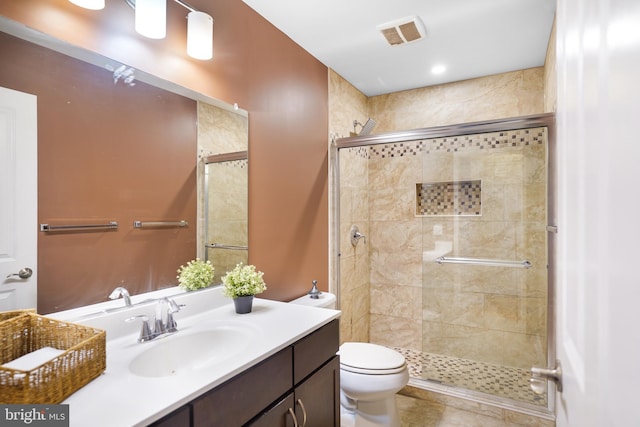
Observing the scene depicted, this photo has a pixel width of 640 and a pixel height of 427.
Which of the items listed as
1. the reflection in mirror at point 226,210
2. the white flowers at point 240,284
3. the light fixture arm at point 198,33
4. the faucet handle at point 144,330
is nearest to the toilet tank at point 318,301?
the reflection in mirror at point 226,210

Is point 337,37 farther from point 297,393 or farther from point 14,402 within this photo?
point 14,402

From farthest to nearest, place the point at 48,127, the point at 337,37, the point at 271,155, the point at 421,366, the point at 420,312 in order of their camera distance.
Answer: the point at 420,312
the point at 421,366
the point at 337,37
the point at 271,155
the point at 48,127

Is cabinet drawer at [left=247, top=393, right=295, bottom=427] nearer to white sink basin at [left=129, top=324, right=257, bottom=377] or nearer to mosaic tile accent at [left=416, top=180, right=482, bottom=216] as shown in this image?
white sink basin at [left=129, top=324, right=257, bottom=377]

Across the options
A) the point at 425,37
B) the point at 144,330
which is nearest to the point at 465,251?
the point at 425,37

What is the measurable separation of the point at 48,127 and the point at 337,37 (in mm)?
1755

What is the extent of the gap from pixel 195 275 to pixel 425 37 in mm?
2034

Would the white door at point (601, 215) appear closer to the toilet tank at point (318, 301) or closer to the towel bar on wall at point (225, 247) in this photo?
the towel bar on wall at point (225, 247)

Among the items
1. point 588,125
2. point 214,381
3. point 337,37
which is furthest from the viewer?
point 337,37

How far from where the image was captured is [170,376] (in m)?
0.93

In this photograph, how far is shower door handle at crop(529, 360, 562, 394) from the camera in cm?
73

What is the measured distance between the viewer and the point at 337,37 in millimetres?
2186

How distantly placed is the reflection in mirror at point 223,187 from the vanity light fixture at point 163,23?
248mm

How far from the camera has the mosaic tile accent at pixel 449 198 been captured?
2631 mm

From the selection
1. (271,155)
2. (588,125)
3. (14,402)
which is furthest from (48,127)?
(588,125)
